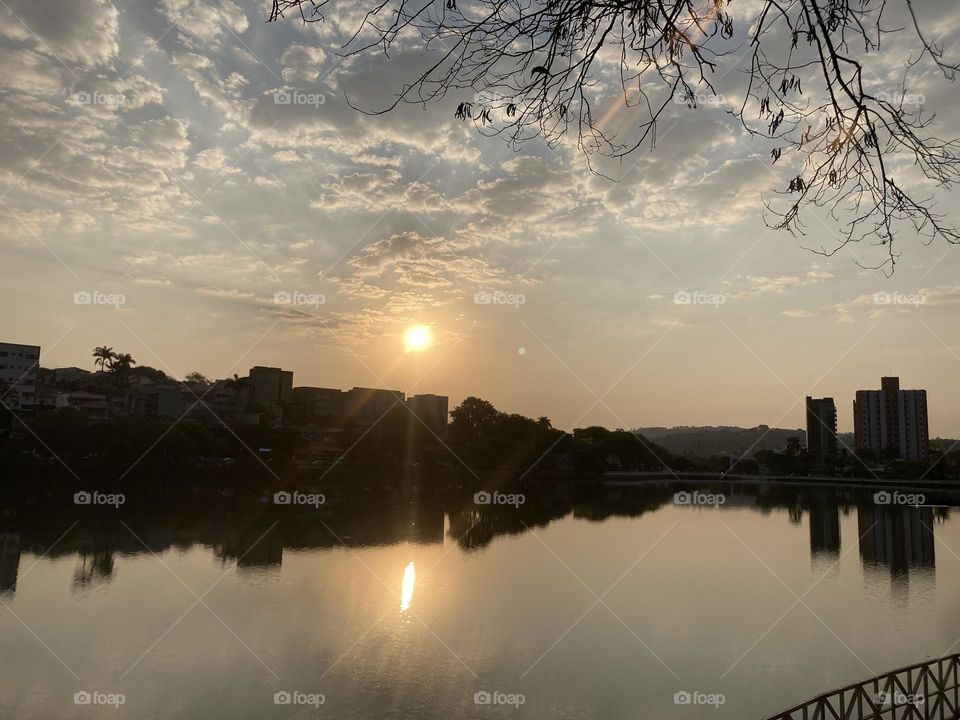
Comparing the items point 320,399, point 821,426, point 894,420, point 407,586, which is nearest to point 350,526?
point 407,586

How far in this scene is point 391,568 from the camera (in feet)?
89.3

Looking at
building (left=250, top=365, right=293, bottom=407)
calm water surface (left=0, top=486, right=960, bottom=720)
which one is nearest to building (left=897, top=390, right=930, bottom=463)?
calm water surface (left=0, top=486, right=960, bottom=720)

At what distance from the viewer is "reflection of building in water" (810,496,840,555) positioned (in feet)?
124

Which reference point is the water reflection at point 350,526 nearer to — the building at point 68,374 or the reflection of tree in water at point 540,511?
the reflection of tree in water at point 540,511

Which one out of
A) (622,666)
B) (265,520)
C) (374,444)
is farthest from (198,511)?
(622,666)

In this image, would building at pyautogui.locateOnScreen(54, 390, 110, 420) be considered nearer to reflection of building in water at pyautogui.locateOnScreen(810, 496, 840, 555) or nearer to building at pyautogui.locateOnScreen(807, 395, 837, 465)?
reflection of building in water at pyautogui.locateOnScreen(810, 496, 840, 555)

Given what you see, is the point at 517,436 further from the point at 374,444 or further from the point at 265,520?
the point at 265,520

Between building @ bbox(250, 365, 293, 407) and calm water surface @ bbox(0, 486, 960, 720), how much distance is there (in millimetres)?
54917

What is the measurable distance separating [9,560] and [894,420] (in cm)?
12912

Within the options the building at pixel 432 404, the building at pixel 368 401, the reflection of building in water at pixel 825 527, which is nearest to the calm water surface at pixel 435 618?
the reflection of building in water at pixel 825 527

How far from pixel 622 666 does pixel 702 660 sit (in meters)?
2.15

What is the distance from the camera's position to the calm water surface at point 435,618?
47.4ft

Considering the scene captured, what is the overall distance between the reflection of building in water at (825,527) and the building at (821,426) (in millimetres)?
73216

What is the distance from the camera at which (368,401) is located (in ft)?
324
